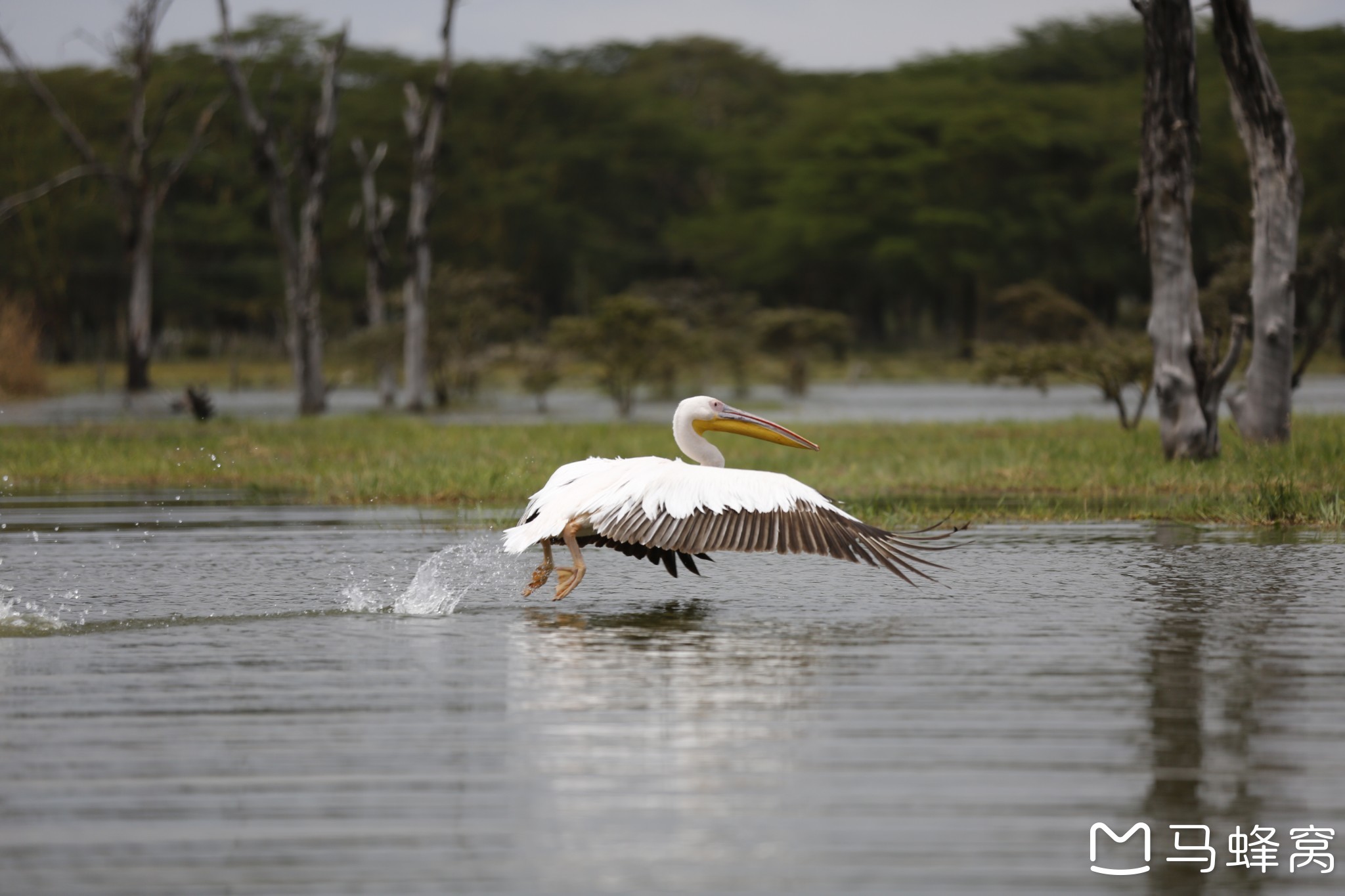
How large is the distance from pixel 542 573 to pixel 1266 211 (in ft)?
33.2

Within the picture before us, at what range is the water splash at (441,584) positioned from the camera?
752 cm

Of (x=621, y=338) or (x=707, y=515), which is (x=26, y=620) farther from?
(x=621, y=338)

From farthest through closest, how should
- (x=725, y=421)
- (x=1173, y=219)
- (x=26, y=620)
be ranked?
(x=1173, y=219), (x=725, y=421), (x=26, y=620)

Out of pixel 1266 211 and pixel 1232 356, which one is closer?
pixel 1232 356

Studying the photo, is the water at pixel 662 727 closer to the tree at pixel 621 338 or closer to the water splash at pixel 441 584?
the water splash at pixel 441 584

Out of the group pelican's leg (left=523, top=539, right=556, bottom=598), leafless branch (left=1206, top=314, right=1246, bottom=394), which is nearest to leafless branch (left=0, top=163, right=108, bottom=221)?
leafless branch (left=1206, top=314, right=1246, bottom=394)

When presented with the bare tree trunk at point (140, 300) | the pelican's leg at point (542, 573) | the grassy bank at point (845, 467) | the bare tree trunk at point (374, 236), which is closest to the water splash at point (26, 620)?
the pelican's leg at point (542, 573)

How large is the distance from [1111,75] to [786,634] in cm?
6990

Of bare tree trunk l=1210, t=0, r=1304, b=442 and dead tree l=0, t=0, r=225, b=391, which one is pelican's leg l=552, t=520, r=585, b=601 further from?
dead tree l=0, t=0, r=225, b=391

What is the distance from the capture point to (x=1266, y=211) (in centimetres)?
1546

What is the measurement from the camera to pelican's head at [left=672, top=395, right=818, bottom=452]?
27.2 ft

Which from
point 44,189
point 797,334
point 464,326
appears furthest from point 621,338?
point 797,334

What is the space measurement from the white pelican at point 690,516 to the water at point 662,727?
314 mm

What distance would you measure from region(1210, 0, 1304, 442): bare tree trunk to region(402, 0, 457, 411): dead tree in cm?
1652
